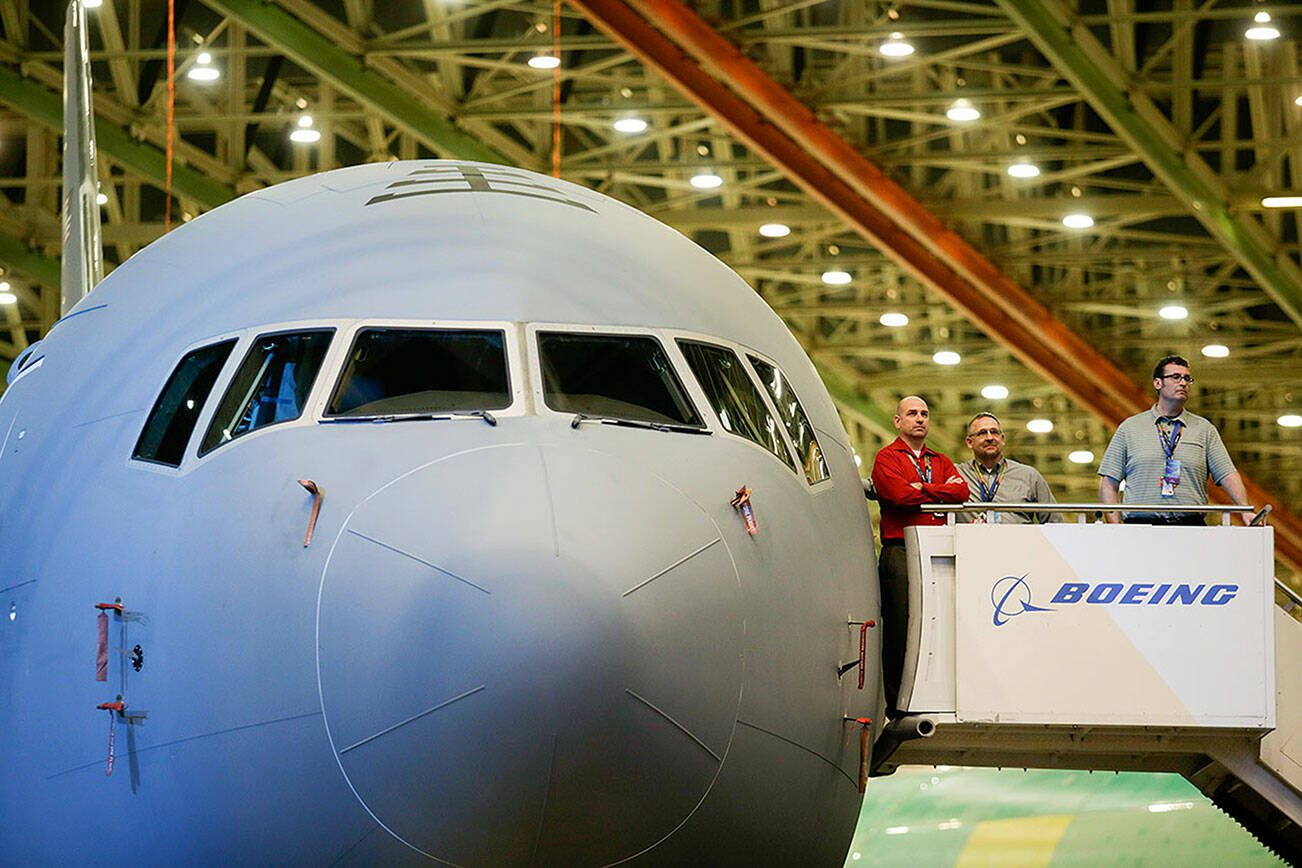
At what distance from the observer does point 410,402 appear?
767 centimetres

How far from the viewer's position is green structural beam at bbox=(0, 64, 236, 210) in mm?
33594

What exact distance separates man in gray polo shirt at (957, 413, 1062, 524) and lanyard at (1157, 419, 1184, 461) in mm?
795

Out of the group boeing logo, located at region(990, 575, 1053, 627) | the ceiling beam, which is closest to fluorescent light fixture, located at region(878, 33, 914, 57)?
the ceiling beam

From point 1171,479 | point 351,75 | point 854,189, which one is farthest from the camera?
point 854,189

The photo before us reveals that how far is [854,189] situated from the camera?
121 ft

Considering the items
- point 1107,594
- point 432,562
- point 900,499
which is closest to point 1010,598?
point 1107,594

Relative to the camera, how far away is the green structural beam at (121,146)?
3359 cm

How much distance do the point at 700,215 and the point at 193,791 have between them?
111ft

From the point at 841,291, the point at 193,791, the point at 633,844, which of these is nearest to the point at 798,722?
the point at 633,844

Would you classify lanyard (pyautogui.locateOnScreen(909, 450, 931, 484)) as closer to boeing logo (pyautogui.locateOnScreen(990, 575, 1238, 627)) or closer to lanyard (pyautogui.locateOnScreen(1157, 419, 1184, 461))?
boeing logo (pyautogui.locateOnScreen(990, 575, 1238, 627))

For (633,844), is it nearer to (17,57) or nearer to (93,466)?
(93,466)

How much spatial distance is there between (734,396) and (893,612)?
7.92 ft

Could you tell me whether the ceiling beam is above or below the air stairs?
above

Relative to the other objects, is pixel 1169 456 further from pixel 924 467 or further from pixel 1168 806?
pixel 1168 806
